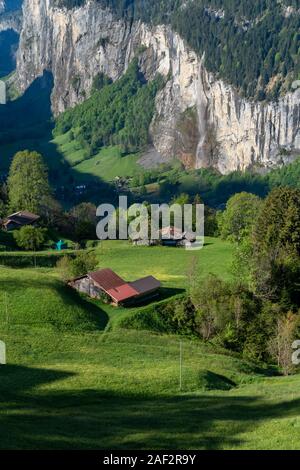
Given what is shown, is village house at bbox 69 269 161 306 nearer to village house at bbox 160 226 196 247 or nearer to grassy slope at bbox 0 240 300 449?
grassy slope at bbox 0 240 300 449

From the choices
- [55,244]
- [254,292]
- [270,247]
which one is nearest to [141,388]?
[254,292]

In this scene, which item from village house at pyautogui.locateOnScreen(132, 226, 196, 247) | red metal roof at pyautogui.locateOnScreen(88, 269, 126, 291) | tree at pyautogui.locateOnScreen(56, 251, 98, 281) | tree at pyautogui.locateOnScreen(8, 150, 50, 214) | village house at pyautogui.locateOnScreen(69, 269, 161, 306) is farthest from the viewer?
tree at pyautogui.locateOnScreen(8, 150, 50, 214)

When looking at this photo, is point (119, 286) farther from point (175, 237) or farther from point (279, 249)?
point (175, 237)

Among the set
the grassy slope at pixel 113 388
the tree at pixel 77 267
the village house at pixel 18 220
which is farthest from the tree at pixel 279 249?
the village house at pixel 18 220

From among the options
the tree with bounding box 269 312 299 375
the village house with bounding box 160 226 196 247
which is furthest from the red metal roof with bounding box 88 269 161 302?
the village house with bounding box 160 226 196 247

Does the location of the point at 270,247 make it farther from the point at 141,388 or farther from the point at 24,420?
the point at 24,420

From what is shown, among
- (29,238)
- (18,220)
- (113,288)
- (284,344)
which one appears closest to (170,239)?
(29,238)
